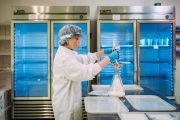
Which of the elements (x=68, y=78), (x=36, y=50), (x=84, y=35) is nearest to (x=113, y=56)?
(x=68, y=78)

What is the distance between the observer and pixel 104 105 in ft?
6.83

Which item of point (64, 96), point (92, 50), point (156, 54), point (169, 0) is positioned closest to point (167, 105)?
point (64, 96)

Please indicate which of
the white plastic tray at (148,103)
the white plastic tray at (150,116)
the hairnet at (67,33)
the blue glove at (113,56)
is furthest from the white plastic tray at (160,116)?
the hairnet at (67,33)

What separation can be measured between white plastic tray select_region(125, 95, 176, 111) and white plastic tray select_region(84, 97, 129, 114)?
131 millimetres

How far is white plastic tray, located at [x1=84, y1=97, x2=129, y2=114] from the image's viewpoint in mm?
1853

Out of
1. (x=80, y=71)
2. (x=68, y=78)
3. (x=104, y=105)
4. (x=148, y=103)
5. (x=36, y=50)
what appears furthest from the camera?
(x=36, y=50)

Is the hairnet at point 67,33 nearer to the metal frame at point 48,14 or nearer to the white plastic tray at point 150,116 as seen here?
the white plastic tray at point 150,116

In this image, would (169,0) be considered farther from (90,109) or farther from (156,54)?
(90,109)

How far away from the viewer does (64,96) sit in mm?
2586

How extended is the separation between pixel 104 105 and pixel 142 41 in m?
2.67

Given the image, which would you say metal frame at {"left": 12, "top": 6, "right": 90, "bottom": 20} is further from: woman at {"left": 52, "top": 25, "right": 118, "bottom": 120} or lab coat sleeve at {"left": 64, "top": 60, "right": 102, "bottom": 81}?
lab coat sleeve at {"left": 64, "top": 60, "right": 102, "bottom": 81}

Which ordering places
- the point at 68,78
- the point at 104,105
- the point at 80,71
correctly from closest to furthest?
the point at 104,105 < the point at 80,71 < the point at 68,78

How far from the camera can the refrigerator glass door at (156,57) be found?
449cm

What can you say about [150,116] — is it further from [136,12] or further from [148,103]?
[136,12]
